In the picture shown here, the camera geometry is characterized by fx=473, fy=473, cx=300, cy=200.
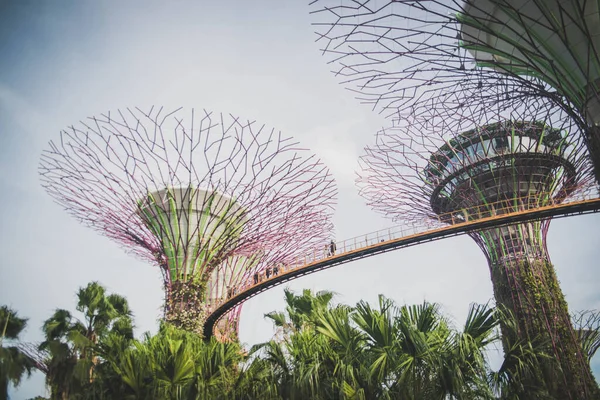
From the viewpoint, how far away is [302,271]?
20453mm

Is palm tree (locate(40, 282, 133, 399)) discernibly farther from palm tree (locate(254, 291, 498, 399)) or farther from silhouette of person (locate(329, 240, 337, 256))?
silhouette of person (locate(329, 240, 337, 256))

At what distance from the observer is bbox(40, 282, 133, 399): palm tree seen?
30.8 ft

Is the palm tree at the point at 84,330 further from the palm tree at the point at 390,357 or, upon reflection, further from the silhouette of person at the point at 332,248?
the silhouette of person at the point at 332,248

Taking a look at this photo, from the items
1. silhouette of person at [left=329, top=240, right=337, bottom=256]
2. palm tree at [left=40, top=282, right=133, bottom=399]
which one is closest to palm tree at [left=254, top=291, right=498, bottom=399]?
palm tree at [left=40, top=282, right=133, bottom=399]

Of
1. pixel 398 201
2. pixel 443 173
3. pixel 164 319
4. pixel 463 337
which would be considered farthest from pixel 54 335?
pixel 443 173

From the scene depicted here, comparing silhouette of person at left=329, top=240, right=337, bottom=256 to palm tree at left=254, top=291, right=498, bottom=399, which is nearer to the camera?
palm tree at left=254, top=291, right=498, bottom=399

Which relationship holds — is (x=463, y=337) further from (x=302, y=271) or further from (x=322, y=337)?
(x=302, y=271)

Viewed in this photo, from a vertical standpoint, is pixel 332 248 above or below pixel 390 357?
above

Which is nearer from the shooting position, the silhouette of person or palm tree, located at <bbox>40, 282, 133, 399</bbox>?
palm tree, located at <bbox>40, 282, 133, 399</bbox>

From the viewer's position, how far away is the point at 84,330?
16188mm

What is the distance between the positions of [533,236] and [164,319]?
1807 centimetres

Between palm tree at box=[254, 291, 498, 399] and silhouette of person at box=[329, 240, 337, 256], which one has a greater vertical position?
silhouette of person at box=[329, 240, 337, 256]

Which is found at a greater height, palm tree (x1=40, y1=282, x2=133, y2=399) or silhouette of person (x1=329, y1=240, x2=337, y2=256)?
silhouette of person (x1=329, y1=240, x2=337, y2=256)

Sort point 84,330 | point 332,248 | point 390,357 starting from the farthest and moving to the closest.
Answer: point 332,248 → point 84,330 → point 390,357
